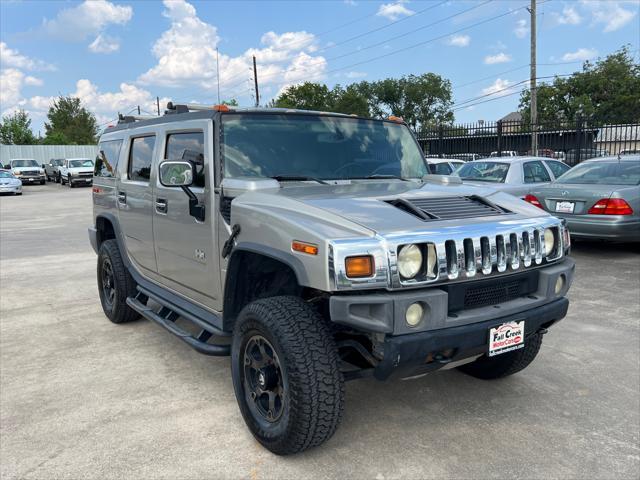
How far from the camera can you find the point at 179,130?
13.1 feet

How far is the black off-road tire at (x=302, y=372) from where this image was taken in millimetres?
2662

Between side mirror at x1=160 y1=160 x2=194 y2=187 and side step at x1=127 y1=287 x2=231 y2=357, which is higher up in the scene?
side mirror at x1=160 y1=160 x2=194 y2=187

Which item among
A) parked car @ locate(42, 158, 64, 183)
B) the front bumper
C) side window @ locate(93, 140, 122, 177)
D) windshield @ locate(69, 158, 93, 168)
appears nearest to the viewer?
the front bumper

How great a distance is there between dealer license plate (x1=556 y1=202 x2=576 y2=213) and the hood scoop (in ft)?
18.1

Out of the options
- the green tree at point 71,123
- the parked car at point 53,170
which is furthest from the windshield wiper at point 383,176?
the green tree at point 71,123

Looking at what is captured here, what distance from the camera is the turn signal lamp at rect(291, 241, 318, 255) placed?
2617 mm

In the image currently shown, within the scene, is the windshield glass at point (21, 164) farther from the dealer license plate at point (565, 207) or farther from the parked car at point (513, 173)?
the dealer license plate at point (565, 207)

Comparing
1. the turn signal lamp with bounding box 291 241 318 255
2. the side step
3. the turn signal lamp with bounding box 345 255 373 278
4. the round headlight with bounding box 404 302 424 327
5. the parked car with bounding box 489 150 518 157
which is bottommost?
the side step

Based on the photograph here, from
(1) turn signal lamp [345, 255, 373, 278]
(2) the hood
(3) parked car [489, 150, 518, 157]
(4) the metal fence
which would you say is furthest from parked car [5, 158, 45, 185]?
(1) turn signal lamp [345, 255, 373, 278]

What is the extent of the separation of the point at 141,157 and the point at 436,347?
324cm

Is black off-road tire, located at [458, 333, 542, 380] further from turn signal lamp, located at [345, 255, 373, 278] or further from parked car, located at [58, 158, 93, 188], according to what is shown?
parked car, located at [58, 158, 93, 188]

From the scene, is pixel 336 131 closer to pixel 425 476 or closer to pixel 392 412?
pixel 392 412

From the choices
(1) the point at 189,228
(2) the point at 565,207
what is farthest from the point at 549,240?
(2) the point at 565,207

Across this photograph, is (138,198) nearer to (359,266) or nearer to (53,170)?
(359,266)
